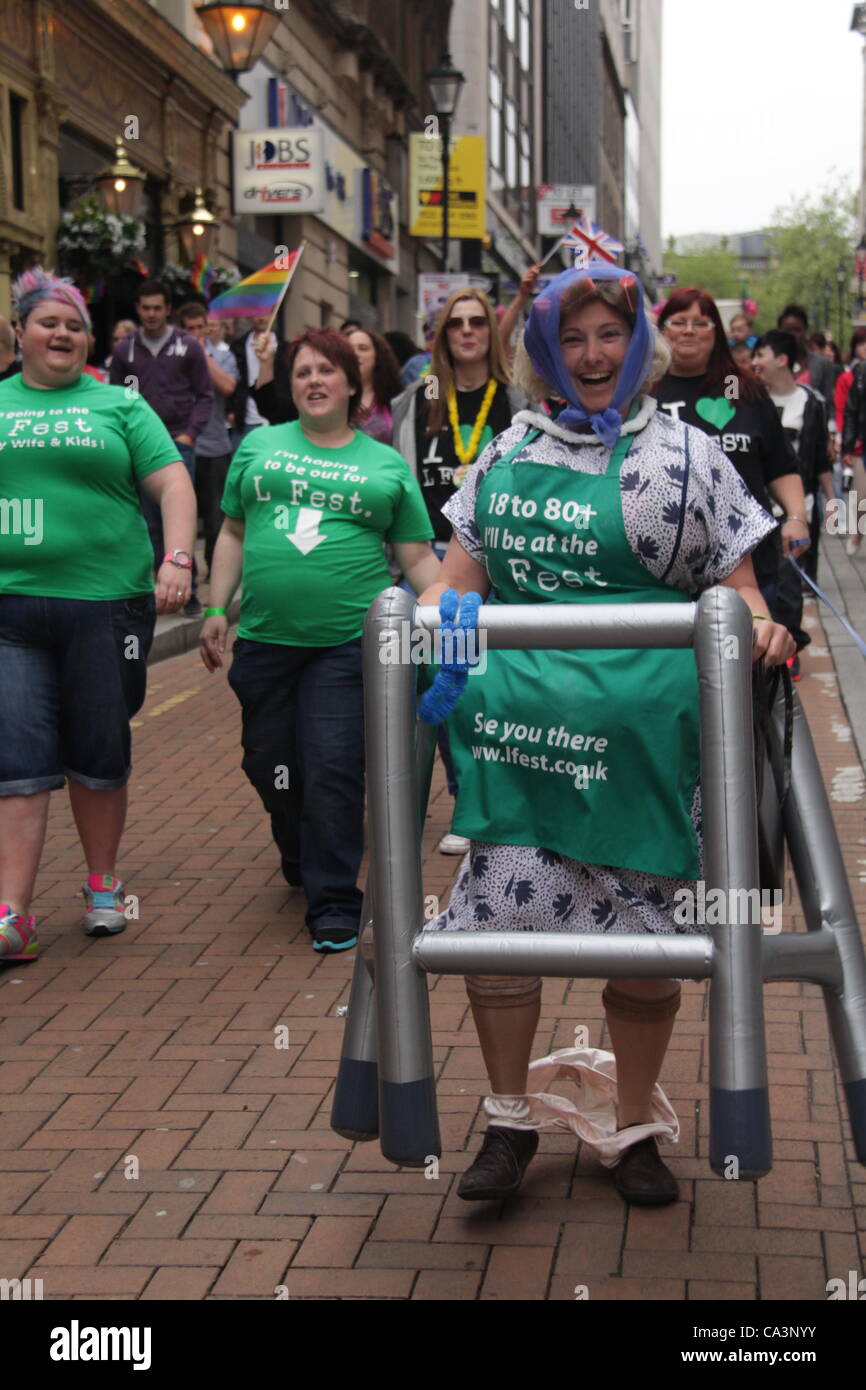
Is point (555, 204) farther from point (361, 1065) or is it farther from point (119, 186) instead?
point (361, 1065)

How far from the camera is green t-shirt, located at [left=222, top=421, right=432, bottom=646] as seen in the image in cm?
565

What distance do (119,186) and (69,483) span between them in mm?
11579

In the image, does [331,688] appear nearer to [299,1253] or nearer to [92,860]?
[92,860]

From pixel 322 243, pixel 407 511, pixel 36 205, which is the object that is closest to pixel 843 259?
pixel 322 243

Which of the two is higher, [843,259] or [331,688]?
[843,259]

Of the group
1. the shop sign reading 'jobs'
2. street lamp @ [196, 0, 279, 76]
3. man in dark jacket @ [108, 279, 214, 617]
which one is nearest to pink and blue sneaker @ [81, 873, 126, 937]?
man in dark jacket @ [108, 279, 214, 617]

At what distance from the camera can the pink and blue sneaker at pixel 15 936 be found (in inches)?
212

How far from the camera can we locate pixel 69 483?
549 cm

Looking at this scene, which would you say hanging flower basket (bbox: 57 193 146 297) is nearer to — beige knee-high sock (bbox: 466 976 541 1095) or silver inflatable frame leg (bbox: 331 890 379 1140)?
beige knee-high sock (bbox: 466 976 541 1095)

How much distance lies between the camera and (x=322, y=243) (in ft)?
91.3

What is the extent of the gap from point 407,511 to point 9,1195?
8.73ft

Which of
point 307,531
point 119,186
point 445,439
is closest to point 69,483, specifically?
point 307,531

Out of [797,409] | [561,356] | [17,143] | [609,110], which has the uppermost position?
[609,110]

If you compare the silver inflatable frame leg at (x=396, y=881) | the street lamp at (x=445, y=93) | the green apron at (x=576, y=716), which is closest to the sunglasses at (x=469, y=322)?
the green apron at (x=576, y=716)
